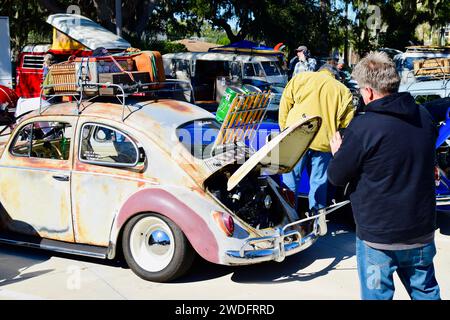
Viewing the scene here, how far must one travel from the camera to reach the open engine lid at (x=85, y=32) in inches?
531

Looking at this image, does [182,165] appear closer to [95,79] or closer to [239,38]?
[95,79]

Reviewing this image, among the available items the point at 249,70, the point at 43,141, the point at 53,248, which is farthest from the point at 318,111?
the point at 249,70

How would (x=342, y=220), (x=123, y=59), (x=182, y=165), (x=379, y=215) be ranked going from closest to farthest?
(x=379, y=215), (x=182, y=165), (x=123, y=59), (x=342, y=220)

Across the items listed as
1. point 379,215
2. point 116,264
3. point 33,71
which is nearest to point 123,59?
point 116,264

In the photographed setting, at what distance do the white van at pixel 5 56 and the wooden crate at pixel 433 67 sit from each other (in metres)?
10.9

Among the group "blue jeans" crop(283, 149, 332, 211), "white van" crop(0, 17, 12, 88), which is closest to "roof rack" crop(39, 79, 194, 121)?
"blue jeans" crop(283, 149, 332, 211)

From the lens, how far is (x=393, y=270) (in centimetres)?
327

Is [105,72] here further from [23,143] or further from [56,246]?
[56,246]

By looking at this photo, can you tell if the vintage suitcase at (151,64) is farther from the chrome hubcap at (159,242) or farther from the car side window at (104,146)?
the chrome hubcap at (159,242)

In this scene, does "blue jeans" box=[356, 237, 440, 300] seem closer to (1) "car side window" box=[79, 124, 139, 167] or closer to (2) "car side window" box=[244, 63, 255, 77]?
(1) "car side window" box=[79, 124, 139, 167]

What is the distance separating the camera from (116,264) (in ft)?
18.7

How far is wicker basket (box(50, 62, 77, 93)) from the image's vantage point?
19.4 feet

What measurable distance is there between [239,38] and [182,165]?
84.1 feet

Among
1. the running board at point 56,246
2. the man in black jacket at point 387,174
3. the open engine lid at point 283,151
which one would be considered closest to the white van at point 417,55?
the open engine lid at point 283,151
